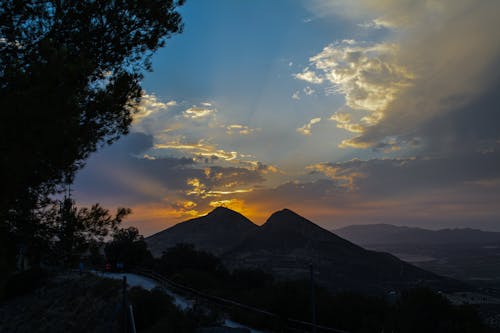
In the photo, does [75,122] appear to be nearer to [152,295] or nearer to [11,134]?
[11,134]

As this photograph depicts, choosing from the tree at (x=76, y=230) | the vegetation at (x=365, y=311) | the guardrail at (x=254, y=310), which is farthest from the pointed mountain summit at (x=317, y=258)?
the tree at (x=76, y=230)

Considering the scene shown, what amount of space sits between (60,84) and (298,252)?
138971 mm

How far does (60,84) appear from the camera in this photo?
29.5 feet

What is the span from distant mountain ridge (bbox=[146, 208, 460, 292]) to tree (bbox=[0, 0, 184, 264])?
81356mm

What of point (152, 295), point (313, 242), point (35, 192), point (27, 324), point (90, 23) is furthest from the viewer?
point (313, 242)

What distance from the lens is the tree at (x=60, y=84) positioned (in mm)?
8664

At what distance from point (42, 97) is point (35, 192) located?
4.52m

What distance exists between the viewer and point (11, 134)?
857cm

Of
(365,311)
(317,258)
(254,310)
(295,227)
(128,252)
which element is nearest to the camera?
(365,311)

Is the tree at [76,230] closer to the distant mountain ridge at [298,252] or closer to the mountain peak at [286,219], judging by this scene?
the distant mountain ridge at [298,252]

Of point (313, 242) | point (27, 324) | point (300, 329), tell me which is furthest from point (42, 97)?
point (313, 242)

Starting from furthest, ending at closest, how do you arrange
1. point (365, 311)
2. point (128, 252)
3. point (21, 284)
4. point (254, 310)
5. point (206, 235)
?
point (206, 235), point (128, 252), point (21, 284), point (254, 310), point (365, 311)

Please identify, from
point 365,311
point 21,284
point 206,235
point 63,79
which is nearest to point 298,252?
point 206,235

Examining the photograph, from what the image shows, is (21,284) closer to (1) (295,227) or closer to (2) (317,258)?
(2) (317,258)
